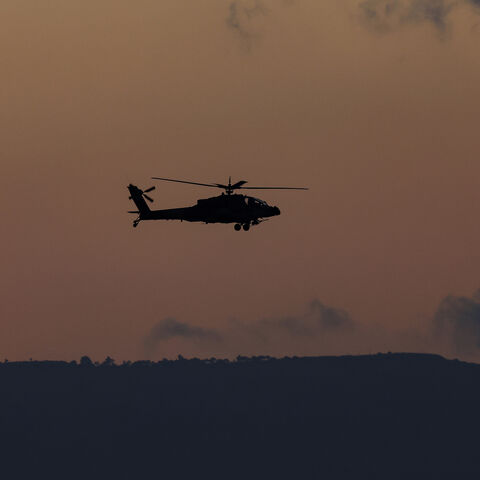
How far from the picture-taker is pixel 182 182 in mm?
136250

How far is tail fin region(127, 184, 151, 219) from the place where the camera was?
16305 cm

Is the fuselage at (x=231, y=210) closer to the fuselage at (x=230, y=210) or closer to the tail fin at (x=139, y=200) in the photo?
the fuselage at (x=230, y=210)

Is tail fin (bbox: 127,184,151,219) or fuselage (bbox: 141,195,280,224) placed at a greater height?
tail fin (bbox: 127,184,151,219)

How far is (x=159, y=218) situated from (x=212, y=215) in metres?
11.3

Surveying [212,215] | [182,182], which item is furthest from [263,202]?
[182,182]

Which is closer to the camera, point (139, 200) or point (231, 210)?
point (231, 210)

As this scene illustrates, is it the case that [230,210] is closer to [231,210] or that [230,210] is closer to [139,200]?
[231,210]

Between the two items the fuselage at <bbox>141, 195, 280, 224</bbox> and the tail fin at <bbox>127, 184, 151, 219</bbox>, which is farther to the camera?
the tail fin at <bbox>127, 184, 151, 219</bbox>

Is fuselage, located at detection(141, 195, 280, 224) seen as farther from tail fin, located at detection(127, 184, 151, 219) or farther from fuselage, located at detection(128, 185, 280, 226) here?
tail fin, located at detection(127, 184, 151, 219)

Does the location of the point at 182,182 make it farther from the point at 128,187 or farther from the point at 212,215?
the point at 128,187

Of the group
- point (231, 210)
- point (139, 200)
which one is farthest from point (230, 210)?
point (139, 200)

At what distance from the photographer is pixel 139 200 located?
6481 inches

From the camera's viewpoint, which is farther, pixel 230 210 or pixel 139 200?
pixel 139 200

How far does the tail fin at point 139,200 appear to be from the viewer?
163 m
